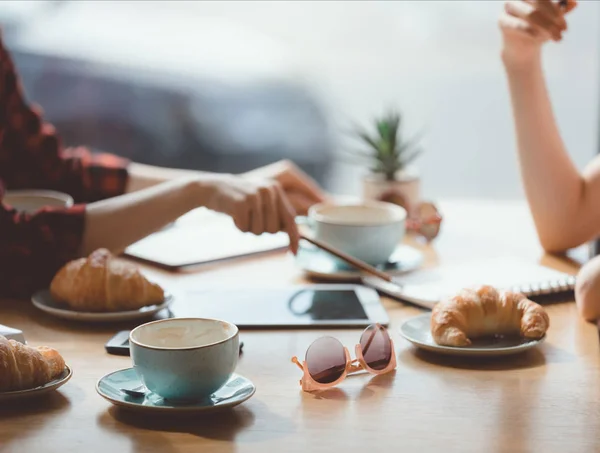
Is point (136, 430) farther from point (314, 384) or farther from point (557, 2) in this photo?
point (557, 2)

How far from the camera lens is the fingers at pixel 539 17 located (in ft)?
4.58

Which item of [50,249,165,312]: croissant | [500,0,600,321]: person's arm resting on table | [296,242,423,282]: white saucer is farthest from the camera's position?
[500,0,600,321]: person's arm resting on table

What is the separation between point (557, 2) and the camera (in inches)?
54.9

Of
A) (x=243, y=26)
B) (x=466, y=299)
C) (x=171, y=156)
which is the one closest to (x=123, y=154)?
(x=171, y=156)

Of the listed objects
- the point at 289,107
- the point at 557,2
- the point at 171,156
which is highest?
the point at 557,2

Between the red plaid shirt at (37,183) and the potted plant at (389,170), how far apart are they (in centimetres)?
48

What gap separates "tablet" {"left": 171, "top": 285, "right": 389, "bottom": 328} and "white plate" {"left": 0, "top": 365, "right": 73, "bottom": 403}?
0.28 meters

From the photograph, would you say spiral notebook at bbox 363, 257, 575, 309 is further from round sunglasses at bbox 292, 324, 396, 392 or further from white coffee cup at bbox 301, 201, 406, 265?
round sunglasses at bbox 292, 324, 396, 392

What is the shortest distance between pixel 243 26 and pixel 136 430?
11.6 feet

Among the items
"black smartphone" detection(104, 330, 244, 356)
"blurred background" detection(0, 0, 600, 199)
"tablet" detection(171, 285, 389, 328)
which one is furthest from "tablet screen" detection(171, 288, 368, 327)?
"blurred background" detection(0, 0, 600, 199)

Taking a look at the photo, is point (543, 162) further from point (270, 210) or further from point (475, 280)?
point (270, 210)

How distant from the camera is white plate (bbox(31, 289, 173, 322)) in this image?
3.54ft

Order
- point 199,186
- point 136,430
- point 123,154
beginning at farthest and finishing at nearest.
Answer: point 123,154, point 199,186, point 136,430

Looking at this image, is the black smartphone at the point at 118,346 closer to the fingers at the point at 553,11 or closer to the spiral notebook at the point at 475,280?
the spiral notebook at the point at 475,280
